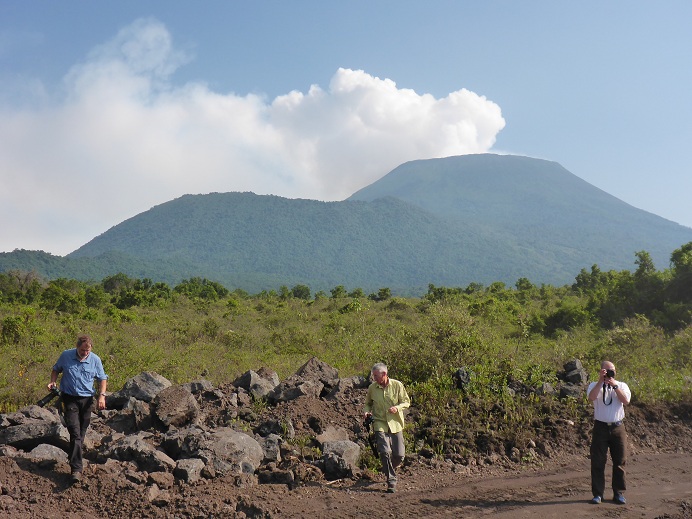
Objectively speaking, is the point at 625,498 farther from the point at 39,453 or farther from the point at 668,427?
the point at 39,453

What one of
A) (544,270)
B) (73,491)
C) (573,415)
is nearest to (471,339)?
(573,415)

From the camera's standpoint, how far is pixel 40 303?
1062 inches

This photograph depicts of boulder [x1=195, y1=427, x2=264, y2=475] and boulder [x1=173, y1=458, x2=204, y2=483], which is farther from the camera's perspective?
boulder [x1=195, y1=427, x2=264, y2=475]

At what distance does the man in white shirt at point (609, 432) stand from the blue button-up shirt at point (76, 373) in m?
5.88

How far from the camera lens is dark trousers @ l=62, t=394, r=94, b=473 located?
6496 mm

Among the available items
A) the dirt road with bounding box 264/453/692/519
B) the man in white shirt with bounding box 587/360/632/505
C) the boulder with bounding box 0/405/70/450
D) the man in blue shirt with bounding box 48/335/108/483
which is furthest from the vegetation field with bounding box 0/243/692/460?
the man in blue shirt with bounding box 48/335/108/483

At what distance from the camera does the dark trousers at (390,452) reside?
678 centimetres

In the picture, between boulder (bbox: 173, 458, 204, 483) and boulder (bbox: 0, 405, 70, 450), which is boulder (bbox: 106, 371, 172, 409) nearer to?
boulder (bbox: 0, 405, 70, 450)

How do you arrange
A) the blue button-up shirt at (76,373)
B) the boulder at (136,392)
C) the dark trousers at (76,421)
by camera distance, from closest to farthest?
1. the dark trousers at (76,421)
2. the blue button-up shirt at (76,373)
3. the boulder at (136,392)

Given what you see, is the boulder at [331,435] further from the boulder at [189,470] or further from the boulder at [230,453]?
the boulder at [189,470]

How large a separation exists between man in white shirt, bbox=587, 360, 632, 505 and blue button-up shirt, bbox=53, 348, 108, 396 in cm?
588

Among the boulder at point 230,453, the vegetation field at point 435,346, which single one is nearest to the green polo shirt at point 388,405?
the vegetation field at point 435,346

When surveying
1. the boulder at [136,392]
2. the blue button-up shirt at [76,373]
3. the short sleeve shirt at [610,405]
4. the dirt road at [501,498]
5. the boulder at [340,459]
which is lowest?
the dirt road at [501,498]

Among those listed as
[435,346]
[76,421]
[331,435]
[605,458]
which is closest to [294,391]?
[331,435]
